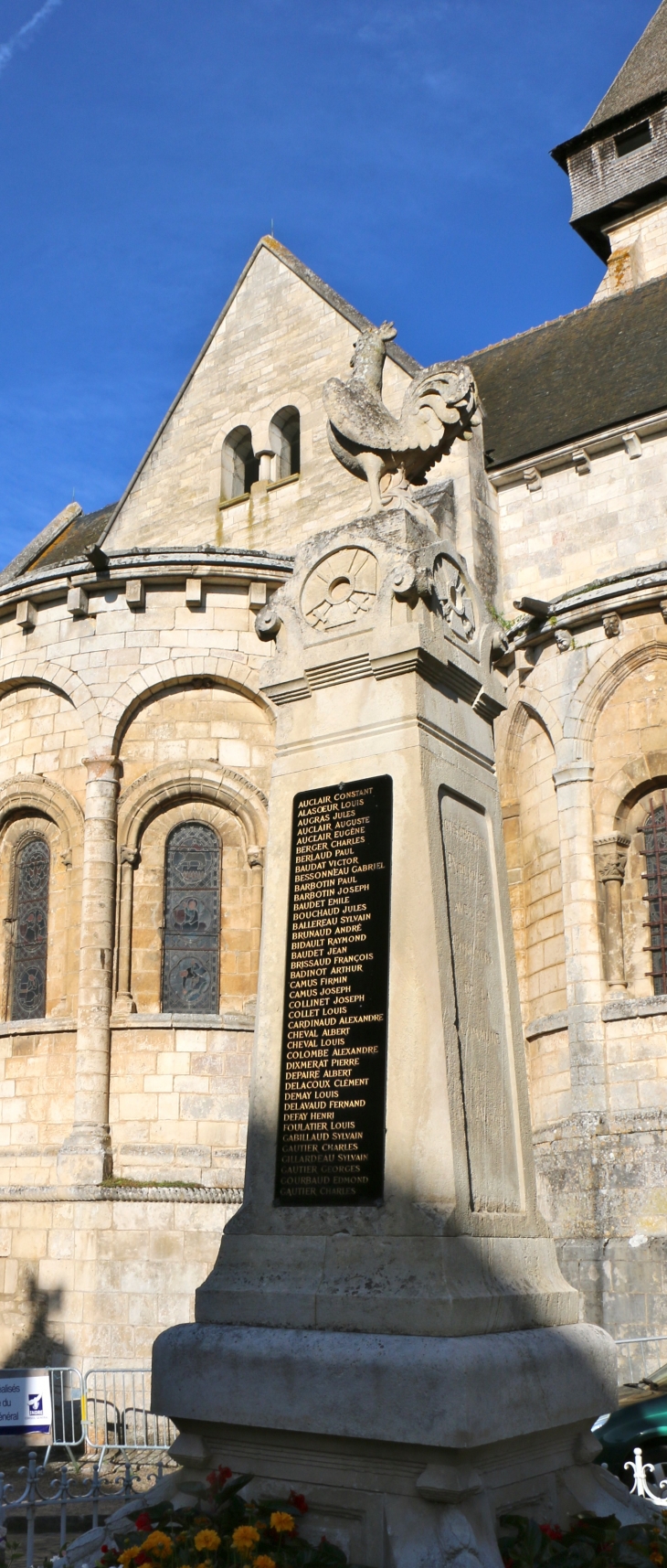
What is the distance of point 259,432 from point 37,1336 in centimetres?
1217

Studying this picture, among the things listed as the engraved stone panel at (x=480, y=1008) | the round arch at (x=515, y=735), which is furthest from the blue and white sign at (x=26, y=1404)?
the round arch at (x=515, y=735)

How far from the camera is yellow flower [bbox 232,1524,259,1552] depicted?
392 cm

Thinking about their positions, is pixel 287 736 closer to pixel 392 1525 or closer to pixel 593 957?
pixel 392 1525

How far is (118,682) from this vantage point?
14023 mm

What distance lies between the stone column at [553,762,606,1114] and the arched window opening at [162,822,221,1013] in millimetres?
3659

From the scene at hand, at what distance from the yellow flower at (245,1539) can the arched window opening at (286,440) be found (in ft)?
51.1

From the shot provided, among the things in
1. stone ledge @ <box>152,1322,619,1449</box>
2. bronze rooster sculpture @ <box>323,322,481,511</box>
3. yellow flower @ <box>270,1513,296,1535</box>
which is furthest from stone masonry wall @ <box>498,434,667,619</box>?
yellow flower @ <box>270,1513,296,1535</box>

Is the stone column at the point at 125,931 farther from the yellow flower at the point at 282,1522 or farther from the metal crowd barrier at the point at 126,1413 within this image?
the yellow flower at the point at 282,1522

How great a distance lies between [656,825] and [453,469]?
553 centimetres

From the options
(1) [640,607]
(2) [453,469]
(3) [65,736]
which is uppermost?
(2) [453,469]

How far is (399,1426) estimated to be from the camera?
4.00m

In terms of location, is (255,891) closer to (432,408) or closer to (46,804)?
(46,804)

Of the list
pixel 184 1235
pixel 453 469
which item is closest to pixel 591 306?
pixel 453 469

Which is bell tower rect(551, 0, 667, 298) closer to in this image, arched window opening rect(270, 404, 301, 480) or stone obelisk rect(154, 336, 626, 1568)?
arched window opening rect(270, 404, 301, 480)
